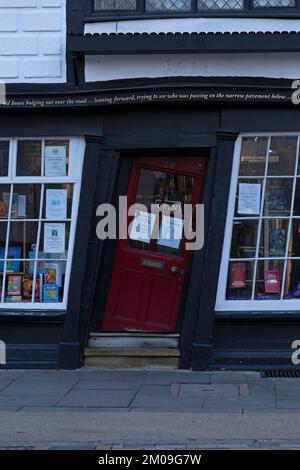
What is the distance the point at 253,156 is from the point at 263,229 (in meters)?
0.90

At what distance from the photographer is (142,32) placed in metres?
9.22

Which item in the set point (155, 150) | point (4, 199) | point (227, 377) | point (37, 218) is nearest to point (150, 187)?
point (155, 150)

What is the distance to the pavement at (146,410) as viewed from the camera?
665 centimetres

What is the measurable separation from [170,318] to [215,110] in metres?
2.63

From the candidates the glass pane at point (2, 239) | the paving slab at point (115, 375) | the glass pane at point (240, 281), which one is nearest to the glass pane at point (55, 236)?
the glass pane at point (2, 239)

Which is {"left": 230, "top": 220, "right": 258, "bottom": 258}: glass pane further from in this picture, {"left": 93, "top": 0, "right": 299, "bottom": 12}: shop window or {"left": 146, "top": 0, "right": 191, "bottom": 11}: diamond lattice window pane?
{"left": 146, "top": 0, "right": 191, "bottom": 11}: diamond lattice window pane

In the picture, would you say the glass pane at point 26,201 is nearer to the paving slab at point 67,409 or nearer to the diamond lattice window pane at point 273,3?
the paving slab at point 67,409

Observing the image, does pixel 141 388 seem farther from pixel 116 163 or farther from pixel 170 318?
pixel 116 163

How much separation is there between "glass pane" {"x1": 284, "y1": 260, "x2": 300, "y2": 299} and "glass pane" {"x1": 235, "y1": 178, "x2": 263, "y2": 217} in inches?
30.4

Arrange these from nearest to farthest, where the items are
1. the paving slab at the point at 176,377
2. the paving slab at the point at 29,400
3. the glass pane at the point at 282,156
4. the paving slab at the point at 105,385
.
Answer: the paving slab at the point at 29,400 < the paving slab at the point at 105,385 < the paving slab at the point at 176,377 < the glass pane at the point at 282,156

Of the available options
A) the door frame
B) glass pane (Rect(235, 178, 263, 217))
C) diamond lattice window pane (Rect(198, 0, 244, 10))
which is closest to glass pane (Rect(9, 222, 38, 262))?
the door frame

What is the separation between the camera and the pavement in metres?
6.65

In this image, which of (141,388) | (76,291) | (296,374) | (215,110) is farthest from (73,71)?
(296,374)

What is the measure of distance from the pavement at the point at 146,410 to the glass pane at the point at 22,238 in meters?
1.47
